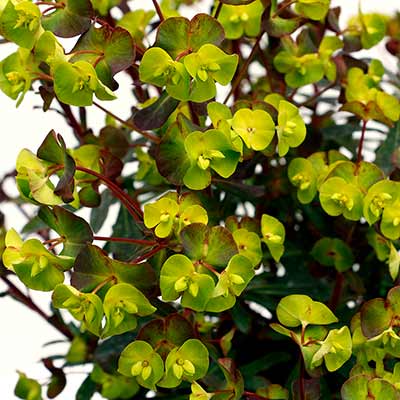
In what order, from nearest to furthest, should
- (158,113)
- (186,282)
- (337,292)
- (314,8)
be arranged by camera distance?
1. (186,282)
2. (158,113)
3. (314,8)
4. (337,292)

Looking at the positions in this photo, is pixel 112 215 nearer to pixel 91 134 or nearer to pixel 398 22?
pixel 91 134

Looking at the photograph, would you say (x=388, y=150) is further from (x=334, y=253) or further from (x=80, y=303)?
(x=80, y=303)

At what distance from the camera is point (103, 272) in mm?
929

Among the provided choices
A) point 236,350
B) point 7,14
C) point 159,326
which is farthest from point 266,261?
point 7,14

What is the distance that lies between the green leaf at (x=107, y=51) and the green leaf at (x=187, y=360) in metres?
0.28

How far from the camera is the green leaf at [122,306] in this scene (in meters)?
0.91

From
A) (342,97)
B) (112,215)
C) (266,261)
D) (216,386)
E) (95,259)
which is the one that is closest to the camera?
(95,259)

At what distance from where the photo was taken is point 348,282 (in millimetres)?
1187

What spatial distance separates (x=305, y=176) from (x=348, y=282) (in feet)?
0.62

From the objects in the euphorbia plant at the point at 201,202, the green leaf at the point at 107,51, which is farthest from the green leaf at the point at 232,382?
the green leaf at the point at 107,51

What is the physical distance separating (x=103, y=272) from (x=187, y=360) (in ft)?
0.41

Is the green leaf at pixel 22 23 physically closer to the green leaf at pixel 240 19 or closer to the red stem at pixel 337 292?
the green leaf at pixel 240 19

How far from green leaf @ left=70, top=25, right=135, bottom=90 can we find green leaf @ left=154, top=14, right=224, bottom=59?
0.03 meters

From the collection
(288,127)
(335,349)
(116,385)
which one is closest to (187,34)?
(288,127)
